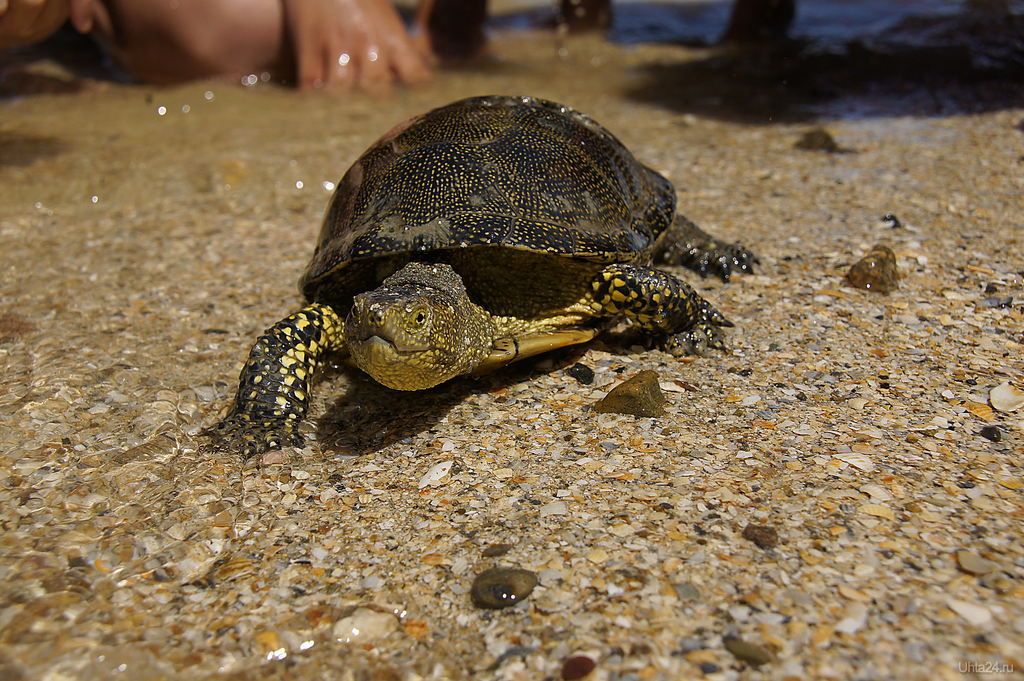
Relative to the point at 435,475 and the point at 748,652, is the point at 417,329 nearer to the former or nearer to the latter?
the point at 435,475

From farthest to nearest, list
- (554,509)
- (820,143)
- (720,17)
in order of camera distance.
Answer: (720,17) → (820,143) → (554,509)

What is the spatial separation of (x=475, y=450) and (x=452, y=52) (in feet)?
24.8

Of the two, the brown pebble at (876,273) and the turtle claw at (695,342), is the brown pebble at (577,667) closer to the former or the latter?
the turtle claw at (695,342)

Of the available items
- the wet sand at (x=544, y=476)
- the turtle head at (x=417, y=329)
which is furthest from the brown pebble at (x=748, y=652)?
the turtle head at (x=417, y=329)

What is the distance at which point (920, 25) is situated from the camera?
8.72 meters

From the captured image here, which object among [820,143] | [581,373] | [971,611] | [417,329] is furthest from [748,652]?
[820,143]

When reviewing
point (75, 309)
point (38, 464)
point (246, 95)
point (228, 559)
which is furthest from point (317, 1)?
point (228, 559)

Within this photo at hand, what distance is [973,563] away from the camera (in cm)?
183

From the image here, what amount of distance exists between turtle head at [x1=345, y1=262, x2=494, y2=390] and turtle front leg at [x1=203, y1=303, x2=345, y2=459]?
408mm

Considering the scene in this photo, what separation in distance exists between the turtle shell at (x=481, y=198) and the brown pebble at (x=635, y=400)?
56 centimetres

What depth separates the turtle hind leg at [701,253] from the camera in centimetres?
375

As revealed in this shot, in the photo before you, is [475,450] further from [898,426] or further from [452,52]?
[452,52]

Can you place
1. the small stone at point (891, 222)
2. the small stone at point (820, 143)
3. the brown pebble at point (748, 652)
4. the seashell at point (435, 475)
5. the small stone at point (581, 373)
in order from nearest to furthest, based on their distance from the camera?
the brown pebble at point (748, 652), the seashell at point (435, 475), the small stone at point (581, 373), the small stone at point (891, 222), the small stone at point (820, 143)

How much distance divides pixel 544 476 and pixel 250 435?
1.13 m
